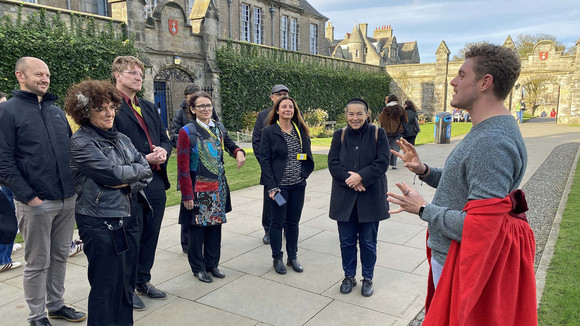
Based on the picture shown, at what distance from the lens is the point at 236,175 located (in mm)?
10047

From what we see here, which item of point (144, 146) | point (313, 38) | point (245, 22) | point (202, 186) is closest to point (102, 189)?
point (144, 146)

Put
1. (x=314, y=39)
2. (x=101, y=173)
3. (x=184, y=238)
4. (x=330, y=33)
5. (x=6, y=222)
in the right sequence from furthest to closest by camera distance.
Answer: (x=330, y=33) < (x=314, y=39) < (x=184, y=238) < (x=6, y=222) < (x=101, y=173)

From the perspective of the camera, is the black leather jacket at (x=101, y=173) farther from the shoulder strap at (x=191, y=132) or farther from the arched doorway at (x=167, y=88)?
the arched doorway at (x=167, y=88)

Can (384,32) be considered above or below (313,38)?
above

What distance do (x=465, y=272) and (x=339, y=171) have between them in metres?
2.19

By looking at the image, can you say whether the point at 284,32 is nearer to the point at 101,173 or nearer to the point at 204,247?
the point at 204,247

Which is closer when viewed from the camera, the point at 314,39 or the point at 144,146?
the point at 144,146

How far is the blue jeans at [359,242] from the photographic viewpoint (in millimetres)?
3922

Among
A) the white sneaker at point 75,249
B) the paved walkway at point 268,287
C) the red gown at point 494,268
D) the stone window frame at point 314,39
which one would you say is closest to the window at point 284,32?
the stone window frame at point 314,39

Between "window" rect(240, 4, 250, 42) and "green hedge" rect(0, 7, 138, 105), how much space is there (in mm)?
13333

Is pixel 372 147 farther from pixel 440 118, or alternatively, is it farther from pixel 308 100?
pixel 308 100

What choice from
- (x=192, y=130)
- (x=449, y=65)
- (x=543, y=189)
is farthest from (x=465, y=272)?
(x=449, y=65)

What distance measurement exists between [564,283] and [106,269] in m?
4.23

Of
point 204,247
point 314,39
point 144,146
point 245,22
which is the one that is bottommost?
point 204,247
